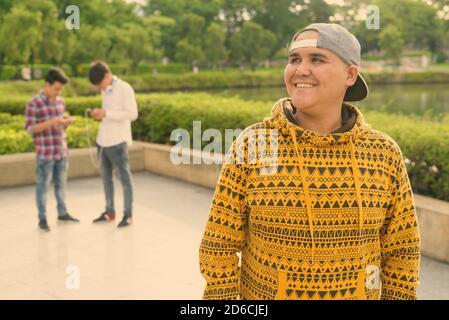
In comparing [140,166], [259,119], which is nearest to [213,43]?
[140,166]

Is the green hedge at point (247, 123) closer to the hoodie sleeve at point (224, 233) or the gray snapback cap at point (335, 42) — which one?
the gray snapback cap at point (335, 42)

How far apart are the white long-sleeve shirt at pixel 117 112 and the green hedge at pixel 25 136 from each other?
6.68ft

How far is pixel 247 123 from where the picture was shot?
9.44m

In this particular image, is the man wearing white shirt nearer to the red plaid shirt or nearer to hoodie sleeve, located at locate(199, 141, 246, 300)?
the red plaid shirt

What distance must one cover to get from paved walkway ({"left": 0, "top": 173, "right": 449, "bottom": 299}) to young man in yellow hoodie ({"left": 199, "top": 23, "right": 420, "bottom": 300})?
2923mm

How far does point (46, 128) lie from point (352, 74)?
5132mm

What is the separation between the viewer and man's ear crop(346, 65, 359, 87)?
87.8 inches

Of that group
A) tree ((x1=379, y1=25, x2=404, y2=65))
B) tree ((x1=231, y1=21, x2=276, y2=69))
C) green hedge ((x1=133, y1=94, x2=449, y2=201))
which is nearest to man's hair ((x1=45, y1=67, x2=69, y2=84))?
green hedge ((x1=133, y1=94, x2=449, y2=201))

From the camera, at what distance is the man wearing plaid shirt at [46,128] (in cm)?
678

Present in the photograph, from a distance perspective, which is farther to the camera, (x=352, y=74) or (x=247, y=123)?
(x=247, y=123)

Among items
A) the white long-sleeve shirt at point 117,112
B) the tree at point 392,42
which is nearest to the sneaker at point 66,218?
the white long-sleeve shirt at point 117,112

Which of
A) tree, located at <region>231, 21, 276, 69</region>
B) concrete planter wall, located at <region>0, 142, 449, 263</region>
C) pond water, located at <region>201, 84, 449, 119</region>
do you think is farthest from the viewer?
tree, located at <region>231, 21, 276, 69</region>

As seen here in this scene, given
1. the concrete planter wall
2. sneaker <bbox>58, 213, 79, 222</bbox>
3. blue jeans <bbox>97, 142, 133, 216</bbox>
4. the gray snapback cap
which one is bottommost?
sneaker <bbox>58, 213, 79, 222</bbox>

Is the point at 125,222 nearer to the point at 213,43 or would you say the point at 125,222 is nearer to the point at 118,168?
the point at 118,168
